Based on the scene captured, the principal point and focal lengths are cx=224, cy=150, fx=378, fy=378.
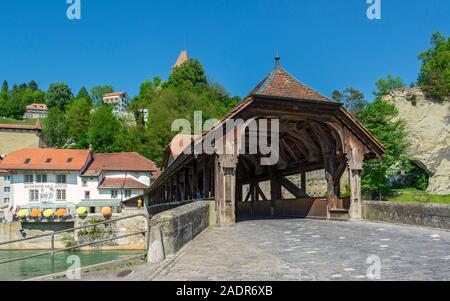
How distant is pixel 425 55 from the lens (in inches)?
2165

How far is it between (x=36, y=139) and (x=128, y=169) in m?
37.8

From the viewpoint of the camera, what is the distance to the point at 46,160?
2144 inches

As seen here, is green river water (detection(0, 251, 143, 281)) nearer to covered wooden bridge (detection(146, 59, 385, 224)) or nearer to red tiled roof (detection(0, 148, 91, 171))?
covered wooden bridge (detection(146, 59, 385, 224))

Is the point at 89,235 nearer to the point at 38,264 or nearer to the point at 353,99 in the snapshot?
the point at 38,264

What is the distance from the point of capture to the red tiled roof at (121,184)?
177 feet

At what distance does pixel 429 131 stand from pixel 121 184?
4015 cm

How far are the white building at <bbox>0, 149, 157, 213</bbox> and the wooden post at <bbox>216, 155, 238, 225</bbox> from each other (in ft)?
139

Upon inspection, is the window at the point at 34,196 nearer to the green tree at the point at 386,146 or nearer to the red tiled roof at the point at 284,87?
the green tree at the point at 386,146

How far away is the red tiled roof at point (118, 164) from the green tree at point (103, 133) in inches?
541

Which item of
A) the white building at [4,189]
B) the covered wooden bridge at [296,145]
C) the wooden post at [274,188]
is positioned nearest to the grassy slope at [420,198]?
the wooden post at [274,188]

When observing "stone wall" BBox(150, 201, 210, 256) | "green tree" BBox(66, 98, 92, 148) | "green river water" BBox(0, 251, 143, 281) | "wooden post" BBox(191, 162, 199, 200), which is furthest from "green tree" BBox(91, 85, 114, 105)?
"stone wall" BBox(150, 201, 210, 256)

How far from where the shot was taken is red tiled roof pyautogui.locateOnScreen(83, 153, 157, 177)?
55.3 metres

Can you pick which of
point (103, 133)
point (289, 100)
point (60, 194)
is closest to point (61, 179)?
point (60, 194)
